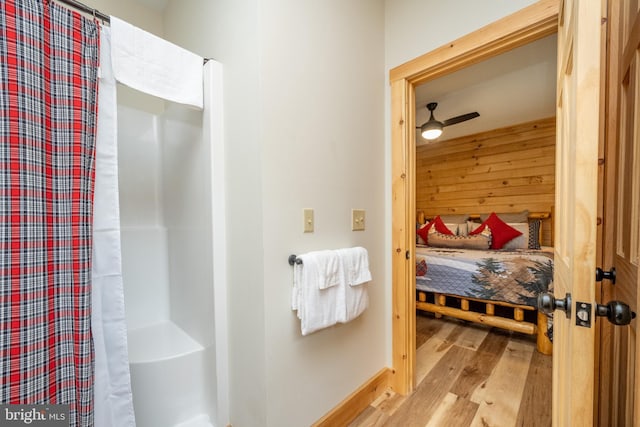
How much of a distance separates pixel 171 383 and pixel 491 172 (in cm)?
467

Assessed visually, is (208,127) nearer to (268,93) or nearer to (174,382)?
(268,93)

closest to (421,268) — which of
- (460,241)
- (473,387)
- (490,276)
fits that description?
(490,276)

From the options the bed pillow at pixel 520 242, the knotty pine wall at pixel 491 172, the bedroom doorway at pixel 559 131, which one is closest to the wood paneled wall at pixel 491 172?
the knotty pine wall at pixel 491 172

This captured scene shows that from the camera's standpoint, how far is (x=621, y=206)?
0.77 m

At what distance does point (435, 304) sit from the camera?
2830 mm

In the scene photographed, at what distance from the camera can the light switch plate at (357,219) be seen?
150 cm

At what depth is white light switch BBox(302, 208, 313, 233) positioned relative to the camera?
1.25 metres

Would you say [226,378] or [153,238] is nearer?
[226,378]

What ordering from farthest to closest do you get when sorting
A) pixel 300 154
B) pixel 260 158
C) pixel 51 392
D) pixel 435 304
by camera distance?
1. pixel 435 304
2. pixel 300 154
3. pixel 260 158
4. pixel 51 392

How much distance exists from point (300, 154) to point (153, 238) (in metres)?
1.33

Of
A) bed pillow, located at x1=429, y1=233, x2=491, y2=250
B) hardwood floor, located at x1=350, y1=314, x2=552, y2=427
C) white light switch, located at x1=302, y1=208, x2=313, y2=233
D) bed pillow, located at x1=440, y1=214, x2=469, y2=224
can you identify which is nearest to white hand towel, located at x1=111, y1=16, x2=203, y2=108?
white light switch, located at x1=302, y1=208, x2=313, y2=233

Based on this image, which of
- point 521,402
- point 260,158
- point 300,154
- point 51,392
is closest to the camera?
point 51,392

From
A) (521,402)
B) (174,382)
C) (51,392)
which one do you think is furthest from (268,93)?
(521,402)

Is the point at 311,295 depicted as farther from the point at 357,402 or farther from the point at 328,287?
the point at 357,402
